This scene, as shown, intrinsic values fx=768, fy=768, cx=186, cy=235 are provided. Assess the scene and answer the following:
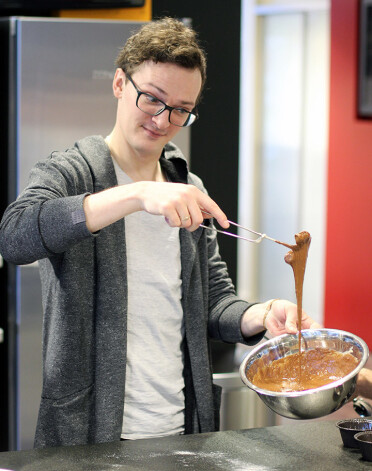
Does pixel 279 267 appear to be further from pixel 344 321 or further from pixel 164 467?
pixel 164 467

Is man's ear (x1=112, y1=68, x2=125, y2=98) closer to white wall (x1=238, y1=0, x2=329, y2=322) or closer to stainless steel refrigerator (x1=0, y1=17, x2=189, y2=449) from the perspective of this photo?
stainless steel refrigerator (x1=0, y1=17, x2=189, y2=449)

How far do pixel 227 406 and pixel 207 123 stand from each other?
51.7 inches

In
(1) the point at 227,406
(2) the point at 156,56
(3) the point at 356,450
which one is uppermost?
(2) the point at 156,56

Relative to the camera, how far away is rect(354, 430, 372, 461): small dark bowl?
5.01 feet

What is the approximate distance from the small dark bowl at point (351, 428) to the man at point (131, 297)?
0.86 ft

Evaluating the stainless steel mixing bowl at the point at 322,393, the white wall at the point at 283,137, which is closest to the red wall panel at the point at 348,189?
the white wall at the point at 283,137

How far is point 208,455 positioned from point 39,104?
187cm

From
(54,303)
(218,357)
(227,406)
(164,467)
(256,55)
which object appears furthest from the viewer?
(256,55)

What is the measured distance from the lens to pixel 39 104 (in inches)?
120

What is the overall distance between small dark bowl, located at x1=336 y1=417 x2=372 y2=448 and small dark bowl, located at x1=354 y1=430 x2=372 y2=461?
2 cm

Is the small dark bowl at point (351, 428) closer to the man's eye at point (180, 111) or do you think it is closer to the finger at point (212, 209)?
the finger at point (212, 209)

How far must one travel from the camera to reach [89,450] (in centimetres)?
157

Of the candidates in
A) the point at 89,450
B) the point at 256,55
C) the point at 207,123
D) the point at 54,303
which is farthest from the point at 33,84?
the point at 256,55

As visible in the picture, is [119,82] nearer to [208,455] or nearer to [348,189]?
[208,455]
